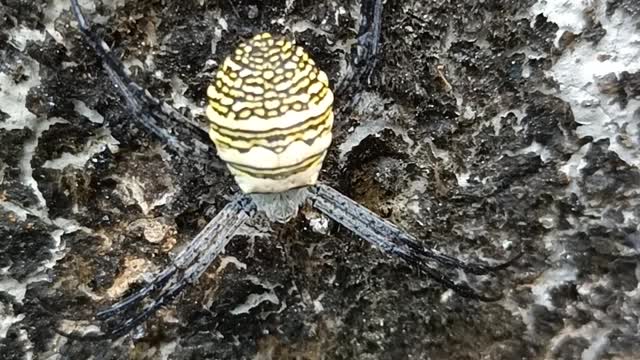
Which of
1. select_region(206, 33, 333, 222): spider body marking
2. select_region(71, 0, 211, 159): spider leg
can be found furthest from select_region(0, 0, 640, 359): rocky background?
select_region(206, 33, 333, 222): spider body marking

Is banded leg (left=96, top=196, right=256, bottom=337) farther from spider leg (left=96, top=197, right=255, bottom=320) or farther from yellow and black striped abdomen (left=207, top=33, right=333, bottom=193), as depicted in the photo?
yellow and black striped abdomen (left=207, top=33, right=333, bottom=193)

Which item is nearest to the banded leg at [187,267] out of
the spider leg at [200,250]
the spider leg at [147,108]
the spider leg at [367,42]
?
the spider leg at [200,250]

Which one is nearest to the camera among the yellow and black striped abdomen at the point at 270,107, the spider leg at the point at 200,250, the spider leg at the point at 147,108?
the yellow and black striped abdomen at the point at 270,107

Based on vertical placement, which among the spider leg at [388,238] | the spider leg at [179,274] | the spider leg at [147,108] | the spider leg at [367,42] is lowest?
the spider leg at [179,274]

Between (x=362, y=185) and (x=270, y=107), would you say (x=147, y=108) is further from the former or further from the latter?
(x=362, y=185)

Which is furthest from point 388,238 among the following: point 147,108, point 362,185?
point 147,108

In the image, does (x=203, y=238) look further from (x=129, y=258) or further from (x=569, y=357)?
(x=569, y=357)

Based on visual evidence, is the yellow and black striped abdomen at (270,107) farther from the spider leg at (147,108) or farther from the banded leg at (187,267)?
the banded leg at (187,267)
